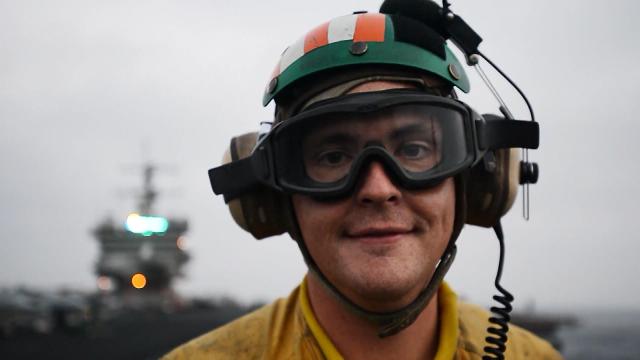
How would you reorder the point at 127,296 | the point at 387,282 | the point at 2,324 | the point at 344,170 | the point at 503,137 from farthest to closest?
1. the point at 127,296
2. the point at 2,324
3. the point at 503,137
4. the point at 344,170
5. the point at 387,282

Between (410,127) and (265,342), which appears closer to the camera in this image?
(410,127)

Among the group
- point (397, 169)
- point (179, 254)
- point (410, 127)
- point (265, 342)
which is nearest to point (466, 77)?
point (410, 127)

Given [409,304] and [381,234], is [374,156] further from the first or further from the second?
[409,304]

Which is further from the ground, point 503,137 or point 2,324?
point 503,137

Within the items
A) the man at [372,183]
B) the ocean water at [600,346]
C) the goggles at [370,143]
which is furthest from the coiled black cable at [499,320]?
the ocean water at [600,346]

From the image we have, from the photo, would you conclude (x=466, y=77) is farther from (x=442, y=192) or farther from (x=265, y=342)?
(x=265, y=342)

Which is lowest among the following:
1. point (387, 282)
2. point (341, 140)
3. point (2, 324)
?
point (2, 324)

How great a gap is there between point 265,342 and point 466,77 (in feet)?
4.80

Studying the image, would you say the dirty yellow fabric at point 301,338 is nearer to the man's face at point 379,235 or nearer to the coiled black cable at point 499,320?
the coiled black cable at point 499,320

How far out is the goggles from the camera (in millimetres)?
2162

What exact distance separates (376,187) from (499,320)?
92 cm

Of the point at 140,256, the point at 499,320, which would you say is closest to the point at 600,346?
the point at 140,256

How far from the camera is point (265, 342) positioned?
8.61 ft

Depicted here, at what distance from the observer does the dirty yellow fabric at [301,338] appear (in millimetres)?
2455
